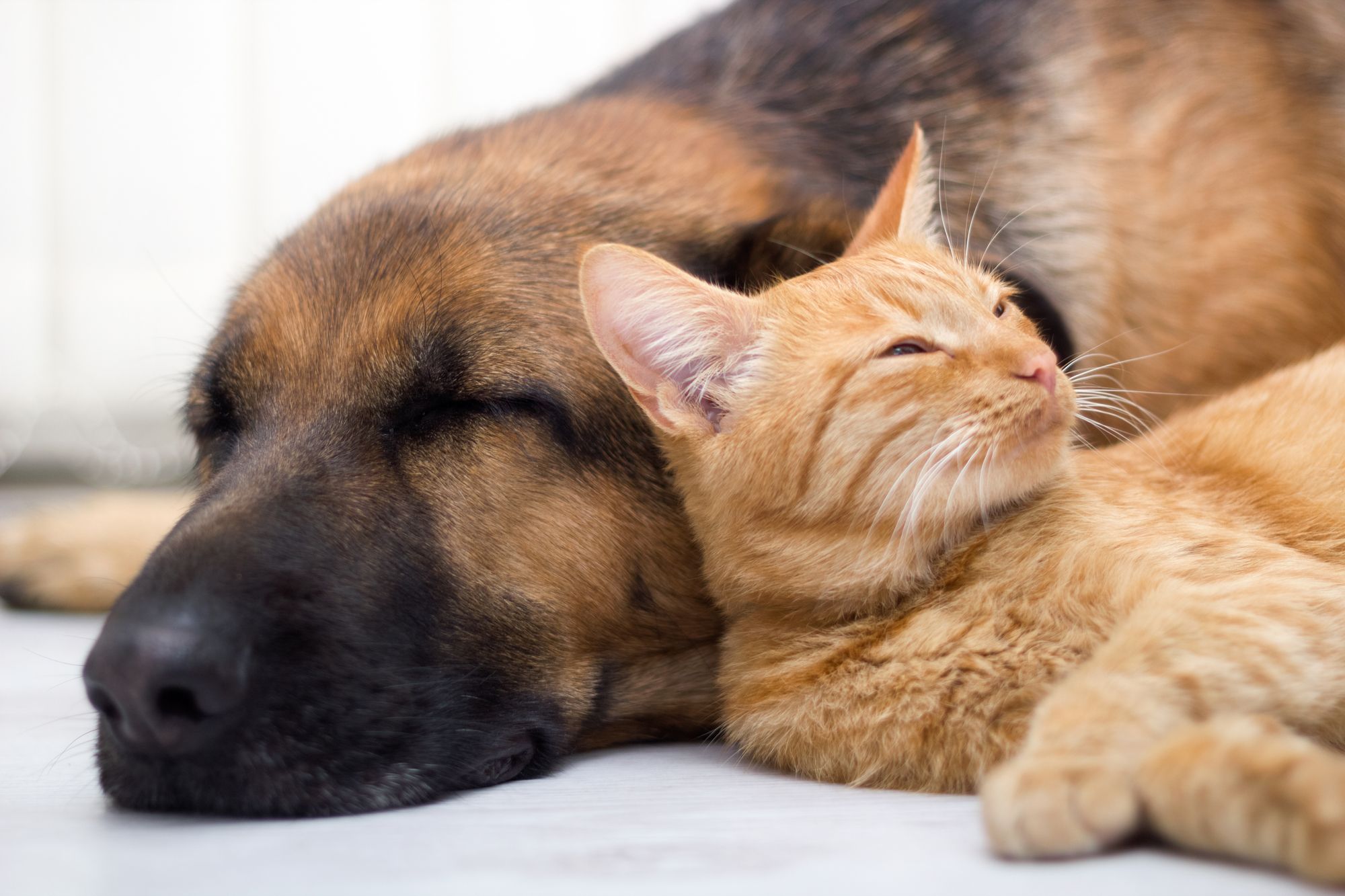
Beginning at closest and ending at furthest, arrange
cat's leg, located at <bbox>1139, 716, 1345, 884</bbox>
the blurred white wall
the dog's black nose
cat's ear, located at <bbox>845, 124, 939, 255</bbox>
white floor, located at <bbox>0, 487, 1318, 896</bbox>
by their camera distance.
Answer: cat's leg, located at <bbox>1139, 716, 1345, 884</bbox>, white floor, located at <bbox>0, 487, 1318, 896</bbox>, the dog's black nose, cat's ear, located at <bbox>845, 124, 939, 255</bbox>, the blurred white wall

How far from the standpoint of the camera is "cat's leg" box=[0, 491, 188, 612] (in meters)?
2.79

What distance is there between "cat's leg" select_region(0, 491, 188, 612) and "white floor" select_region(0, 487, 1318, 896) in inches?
52.0

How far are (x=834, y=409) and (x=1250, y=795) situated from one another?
2.36ft

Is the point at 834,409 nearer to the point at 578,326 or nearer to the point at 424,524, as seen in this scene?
the point at 578,326

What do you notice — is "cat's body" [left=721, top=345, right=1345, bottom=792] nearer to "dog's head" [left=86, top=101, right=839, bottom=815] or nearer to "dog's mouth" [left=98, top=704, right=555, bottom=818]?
"dog's head" [left=86, top=101, right=839, bottom=815]

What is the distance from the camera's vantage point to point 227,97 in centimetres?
422

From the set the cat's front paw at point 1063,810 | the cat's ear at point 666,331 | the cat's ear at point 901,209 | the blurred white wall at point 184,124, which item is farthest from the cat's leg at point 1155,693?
the blurred white wall at point 184,124

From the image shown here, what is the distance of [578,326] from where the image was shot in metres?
1.69

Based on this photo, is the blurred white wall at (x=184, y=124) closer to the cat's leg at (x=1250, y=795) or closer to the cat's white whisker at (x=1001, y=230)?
the cat's white whisker at (x=1001, y=230)

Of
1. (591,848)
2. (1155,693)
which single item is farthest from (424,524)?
(1155,693)

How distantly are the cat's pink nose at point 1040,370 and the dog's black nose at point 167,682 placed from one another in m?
0.95

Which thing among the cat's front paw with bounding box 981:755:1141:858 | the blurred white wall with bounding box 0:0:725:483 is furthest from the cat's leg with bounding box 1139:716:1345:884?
the blurred white wall with bounding box 0:0:725:483

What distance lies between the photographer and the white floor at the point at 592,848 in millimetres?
1032

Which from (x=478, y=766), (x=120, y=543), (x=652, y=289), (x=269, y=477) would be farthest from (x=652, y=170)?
(x=120, y=543)
